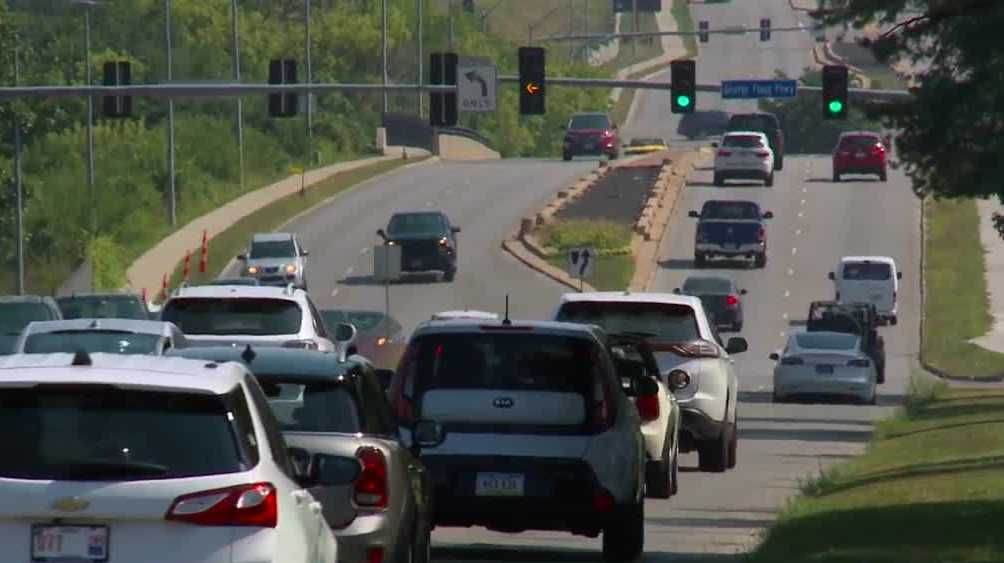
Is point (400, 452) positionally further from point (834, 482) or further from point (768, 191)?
point (768, 191)

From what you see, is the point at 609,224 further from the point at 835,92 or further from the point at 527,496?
the point at 527,496

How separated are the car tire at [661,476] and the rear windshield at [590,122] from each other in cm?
8381

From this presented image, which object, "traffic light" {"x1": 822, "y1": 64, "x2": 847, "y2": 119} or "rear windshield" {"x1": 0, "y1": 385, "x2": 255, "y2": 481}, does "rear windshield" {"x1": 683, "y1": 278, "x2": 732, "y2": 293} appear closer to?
"traffic light" {"x1": 822, "y1": 64, "x2": 847, "y2": 119}

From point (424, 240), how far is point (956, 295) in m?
15.7

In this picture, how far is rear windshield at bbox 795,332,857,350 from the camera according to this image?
47.6m

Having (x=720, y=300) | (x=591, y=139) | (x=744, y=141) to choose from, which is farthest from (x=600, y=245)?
(x=591, y=139)

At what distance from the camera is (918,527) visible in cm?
1850

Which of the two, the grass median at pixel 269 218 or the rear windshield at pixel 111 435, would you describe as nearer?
the rear windshield at pixel 111 435

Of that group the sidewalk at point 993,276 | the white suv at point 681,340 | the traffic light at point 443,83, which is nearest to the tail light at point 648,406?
the white suv at point 681,340

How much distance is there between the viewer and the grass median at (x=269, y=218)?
7576cm

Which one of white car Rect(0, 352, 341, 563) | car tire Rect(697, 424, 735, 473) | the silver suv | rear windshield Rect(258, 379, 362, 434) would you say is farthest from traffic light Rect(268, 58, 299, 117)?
Answer: white car Rect(0, 352, 341, 563)

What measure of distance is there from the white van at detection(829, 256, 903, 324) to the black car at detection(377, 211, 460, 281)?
10.6 metres

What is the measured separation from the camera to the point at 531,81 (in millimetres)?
51719

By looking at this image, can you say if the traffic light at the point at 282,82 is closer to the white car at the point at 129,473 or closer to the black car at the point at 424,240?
the black car at the point at 424,240
